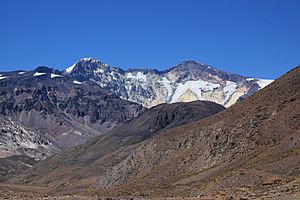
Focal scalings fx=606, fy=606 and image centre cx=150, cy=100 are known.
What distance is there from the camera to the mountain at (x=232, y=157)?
57.8 meters

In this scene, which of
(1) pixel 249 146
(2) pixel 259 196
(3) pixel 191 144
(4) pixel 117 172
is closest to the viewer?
(2) pixel 259 196

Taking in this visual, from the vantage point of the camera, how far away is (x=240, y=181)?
5931 cm

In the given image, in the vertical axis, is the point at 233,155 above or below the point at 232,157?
above

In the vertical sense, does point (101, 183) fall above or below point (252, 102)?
below

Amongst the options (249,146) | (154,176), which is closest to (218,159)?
(249,146)

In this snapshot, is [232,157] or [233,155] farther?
[233,155]

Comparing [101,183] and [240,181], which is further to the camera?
[101,183]

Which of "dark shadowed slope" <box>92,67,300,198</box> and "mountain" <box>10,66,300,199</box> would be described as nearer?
"mountain" <box>10,66,300,199</box>

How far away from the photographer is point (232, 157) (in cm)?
8275

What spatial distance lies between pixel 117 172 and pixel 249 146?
38968mm

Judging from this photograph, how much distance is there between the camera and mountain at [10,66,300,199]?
57844 millimetres

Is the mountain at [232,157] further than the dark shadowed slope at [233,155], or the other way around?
the dark shadowed slope at [233,155]

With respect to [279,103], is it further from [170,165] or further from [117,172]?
[117,172]

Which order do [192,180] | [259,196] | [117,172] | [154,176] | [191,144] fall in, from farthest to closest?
1. [117,172]
2. [191,144]
3. [154,176]
4. [192,180]
5. [259,196]
